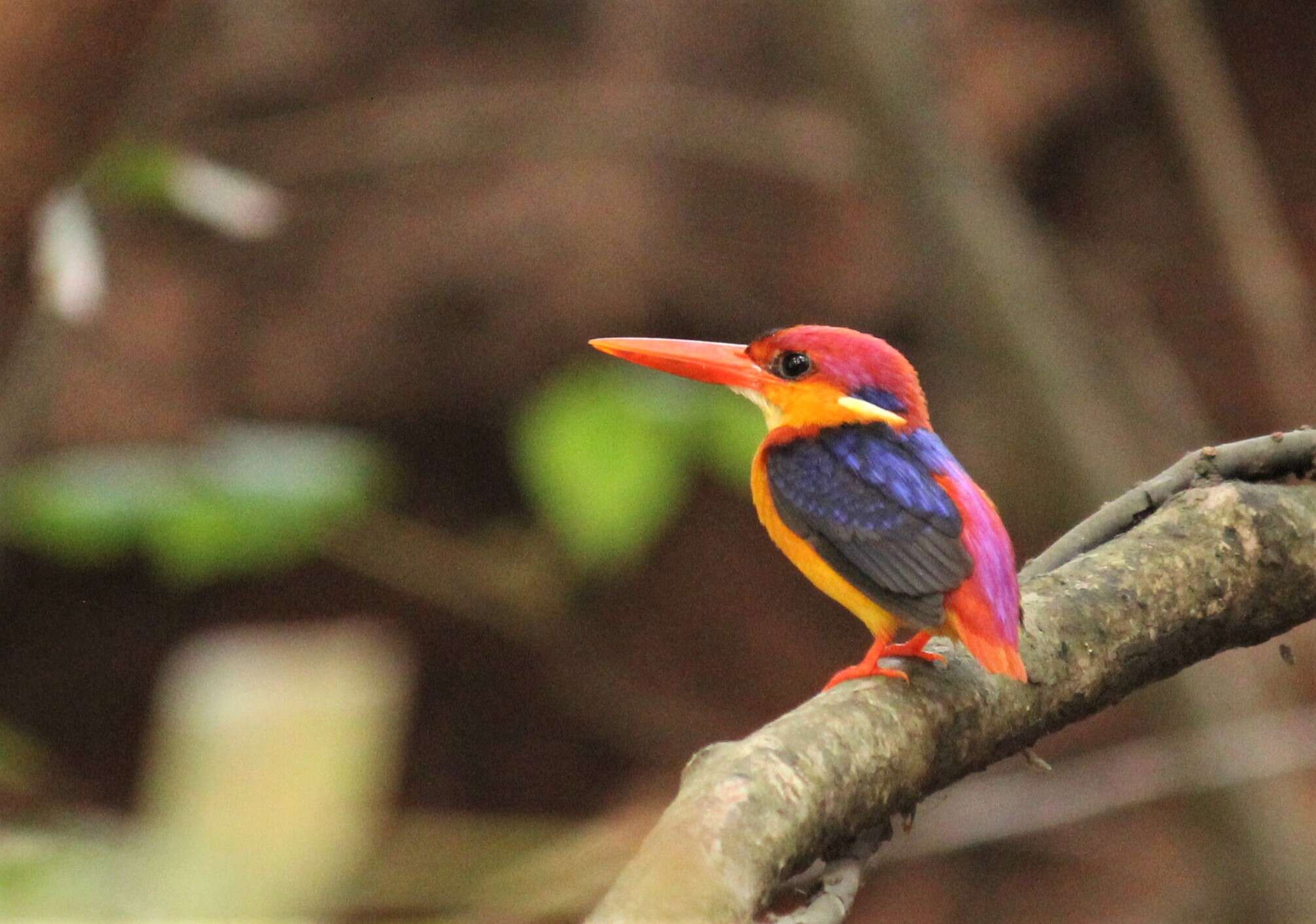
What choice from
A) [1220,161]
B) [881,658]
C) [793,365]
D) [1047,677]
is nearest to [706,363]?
[793,365]

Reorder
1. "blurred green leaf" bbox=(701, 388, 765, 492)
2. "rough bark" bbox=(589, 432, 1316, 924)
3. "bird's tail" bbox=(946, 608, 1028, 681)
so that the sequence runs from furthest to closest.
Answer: "blurred green leaf" bbox=(701, 388, 765, 492), "bird's tail" bbox=(946, 608, 1028, 681), "rough bark" bbox=(589, 432, 1316, 924)

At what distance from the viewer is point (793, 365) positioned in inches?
70.7

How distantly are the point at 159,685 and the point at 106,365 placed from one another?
1.15m

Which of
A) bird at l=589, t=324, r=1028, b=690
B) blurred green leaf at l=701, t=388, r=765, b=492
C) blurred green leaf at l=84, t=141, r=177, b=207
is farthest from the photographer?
blurred green leaf at l=701, t=388, r=765, b=492

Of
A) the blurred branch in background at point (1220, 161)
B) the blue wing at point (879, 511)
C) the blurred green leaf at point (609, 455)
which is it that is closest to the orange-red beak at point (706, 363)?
the blue wing at point (879, 511)

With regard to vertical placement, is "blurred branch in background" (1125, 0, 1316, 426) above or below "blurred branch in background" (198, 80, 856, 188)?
below

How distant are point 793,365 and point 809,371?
0.02m

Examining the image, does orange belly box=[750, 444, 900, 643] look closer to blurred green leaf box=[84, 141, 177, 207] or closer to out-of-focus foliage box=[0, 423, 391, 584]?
out-of-focus foliage box=[0, 423, 391, 584]

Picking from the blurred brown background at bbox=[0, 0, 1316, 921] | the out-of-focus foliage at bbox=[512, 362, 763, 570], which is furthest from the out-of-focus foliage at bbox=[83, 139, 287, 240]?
the blurred brown background at bbox=[0, 0, 1316, 921]

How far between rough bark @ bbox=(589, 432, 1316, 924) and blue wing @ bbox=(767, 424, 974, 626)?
9 cm

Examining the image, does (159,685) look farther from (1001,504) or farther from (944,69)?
(944,69)

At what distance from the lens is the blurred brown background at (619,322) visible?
14.4 ft

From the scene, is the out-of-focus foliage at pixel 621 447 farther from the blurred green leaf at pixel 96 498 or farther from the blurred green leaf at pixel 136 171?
the blurred green leaf at pixel 136 171

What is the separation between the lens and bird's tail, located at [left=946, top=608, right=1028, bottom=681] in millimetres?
1361
